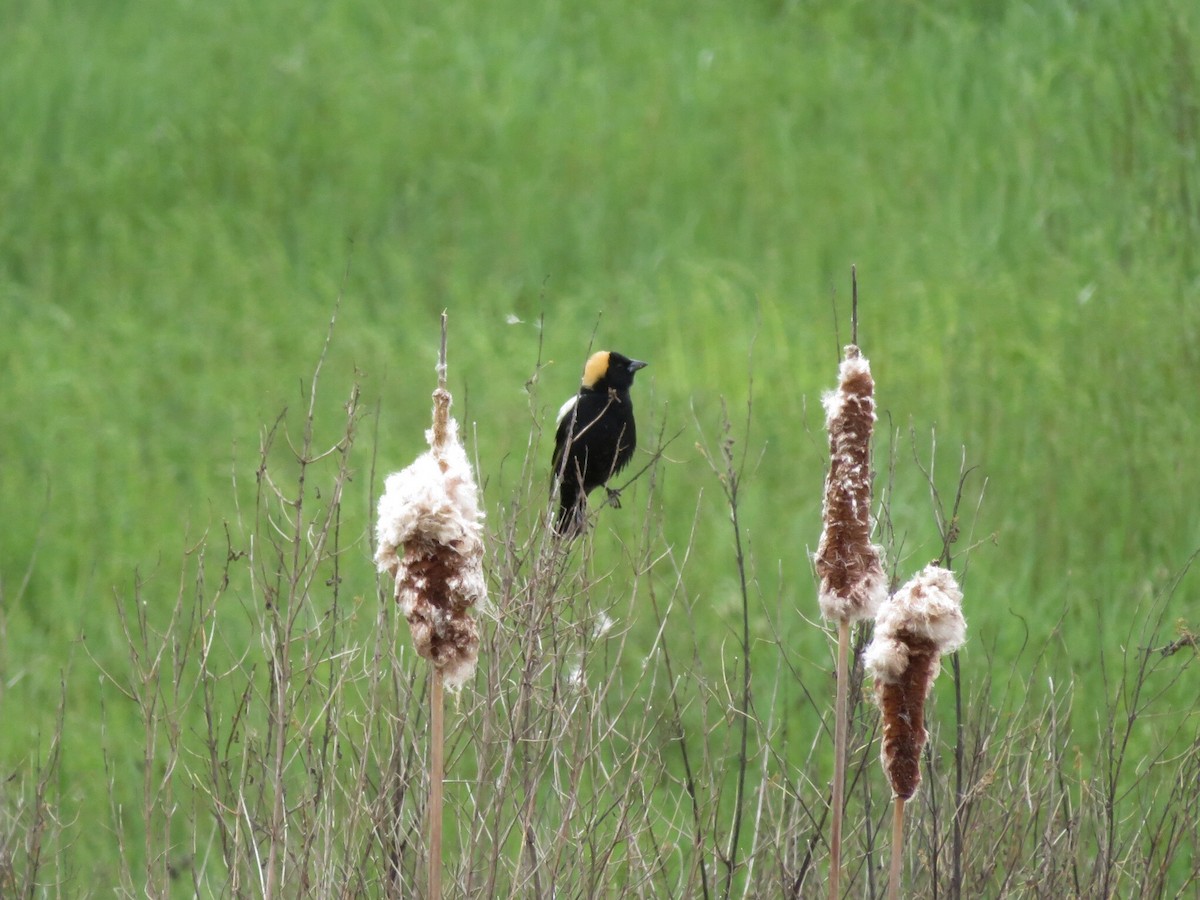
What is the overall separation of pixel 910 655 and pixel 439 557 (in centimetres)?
77

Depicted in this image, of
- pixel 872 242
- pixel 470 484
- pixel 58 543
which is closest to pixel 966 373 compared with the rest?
pixel 872 242

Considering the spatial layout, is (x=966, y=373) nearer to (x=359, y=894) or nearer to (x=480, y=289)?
(x=480, y=289)

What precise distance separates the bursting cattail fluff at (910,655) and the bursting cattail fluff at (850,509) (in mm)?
52

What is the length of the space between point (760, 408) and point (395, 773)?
230 inches

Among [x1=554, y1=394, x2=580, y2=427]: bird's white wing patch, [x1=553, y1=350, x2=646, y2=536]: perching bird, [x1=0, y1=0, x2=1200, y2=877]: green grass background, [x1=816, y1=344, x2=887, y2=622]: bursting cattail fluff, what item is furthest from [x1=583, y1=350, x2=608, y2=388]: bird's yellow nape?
[x1=816, y1=344, x2=887, y2=622]: bursting cattail fluff

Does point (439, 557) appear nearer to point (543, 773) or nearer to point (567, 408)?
point (543, 773)

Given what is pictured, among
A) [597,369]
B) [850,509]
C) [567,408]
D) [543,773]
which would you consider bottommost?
[543,773]

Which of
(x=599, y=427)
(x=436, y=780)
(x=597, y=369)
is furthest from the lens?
(x=597, y=369)

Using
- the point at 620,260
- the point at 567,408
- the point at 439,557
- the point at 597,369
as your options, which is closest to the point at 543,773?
the point at 439,557

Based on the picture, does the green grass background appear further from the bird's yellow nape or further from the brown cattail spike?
the brown cattail spike

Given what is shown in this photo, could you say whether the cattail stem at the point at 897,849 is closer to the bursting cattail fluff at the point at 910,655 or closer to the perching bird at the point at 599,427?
the bursting cattail fluff at the point at 910,655

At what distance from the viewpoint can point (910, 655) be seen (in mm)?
2352

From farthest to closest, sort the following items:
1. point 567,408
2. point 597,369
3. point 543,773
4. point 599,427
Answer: point 597,369
point 599,427
point 567,408
point 543,773

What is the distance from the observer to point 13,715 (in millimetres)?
7906
